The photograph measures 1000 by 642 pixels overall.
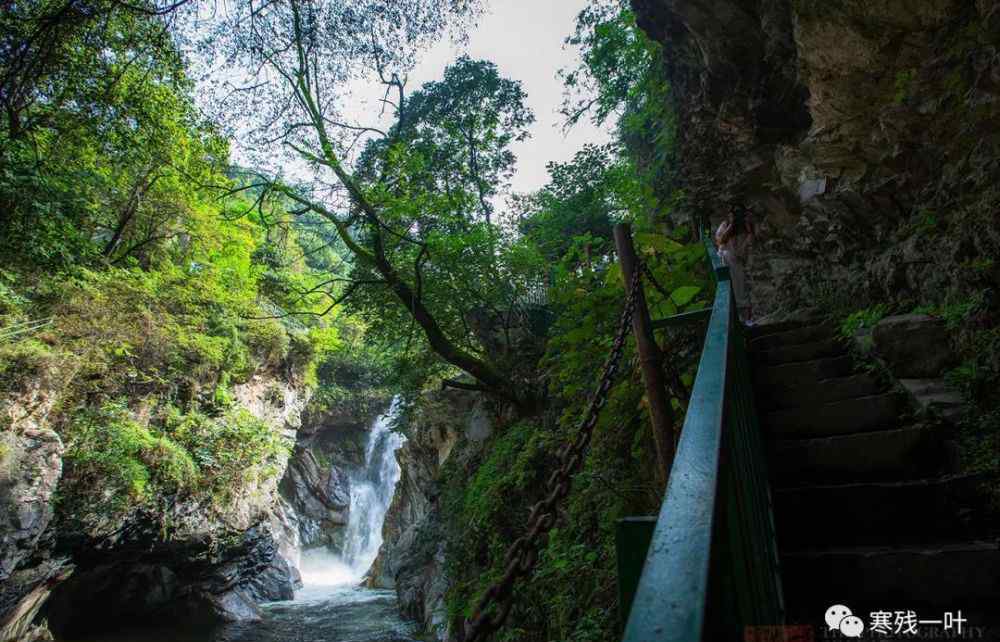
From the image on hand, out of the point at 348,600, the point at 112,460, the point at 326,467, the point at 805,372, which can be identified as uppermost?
the point at 805,372

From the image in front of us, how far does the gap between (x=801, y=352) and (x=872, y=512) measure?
78.3 inches

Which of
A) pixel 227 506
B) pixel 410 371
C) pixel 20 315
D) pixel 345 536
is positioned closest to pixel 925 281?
pixel 410 371

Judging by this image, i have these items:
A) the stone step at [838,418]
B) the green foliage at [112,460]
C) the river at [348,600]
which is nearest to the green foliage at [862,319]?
the stone step at [838,418]

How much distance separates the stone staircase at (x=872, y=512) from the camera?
1.71 meters

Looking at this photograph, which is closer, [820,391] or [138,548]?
[820,391]

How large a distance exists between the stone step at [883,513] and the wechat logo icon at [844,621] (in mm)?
379

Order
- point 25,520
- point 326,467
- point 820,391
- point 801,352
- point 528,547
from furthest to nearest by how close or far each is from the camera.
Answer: point 326,467 < point 25,520 < point 801,352 < point 820,391 < point 528,547

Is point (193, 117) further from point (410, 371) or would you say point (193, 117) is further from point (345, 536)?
point (345, 536)

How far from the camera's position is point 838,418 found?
2754mm

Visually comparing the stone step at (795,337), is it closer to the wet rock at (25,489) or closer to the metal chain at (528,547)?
the metal chain at (528,547)

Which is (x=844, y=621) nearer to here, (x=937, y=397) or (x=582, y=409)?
(x=937, y=397)

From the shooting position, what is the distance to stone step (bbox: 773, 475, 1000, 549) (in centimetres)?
199

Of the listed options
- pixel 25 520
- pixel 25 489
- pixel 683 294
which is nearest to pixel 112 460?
pixel 25 489

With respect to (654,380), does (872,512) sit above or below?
below
